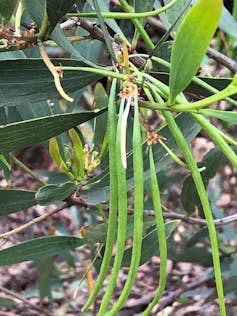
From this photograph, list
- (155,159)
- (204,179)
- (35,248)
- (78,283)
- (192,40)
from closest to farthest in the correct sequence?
(192,40) < (155,159) < (35,248) < (204,179) < (78,283)

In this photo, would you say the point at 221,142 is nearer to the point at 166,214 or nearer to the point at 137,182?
the point at 137,182

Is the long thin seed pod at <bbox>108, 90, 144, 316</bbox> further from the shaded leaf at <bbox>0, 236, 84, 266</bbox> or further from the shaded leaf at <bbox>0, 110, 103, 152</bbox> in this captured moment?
the shaded leaf at <bbox>0, 236, 84, 266</bbox>

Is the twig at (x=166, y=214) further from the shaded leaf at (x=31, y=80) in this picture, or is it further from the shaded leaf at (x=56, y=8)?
the shaded leaf at (x=56, y=8)

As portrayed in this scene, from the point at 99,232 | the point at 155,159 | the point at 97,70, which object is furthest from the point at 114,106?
the point at 99,232

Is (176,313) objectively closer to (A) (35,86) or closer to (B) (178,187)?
(B) (178,187)

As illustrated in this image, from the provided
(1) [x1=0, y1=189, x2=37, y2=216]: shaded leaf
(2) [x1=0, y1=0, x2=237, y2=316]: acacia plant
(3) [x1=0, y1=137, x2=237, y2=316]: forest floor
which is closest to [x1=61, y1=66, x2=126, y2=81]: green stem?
(2) [x1=0, y1=0, x2=237, y2=316]: acacia plant

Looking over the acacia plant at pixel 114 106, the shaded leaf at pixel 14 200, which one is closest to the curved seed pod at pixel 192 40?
the acacia plant at pixel 114 106
